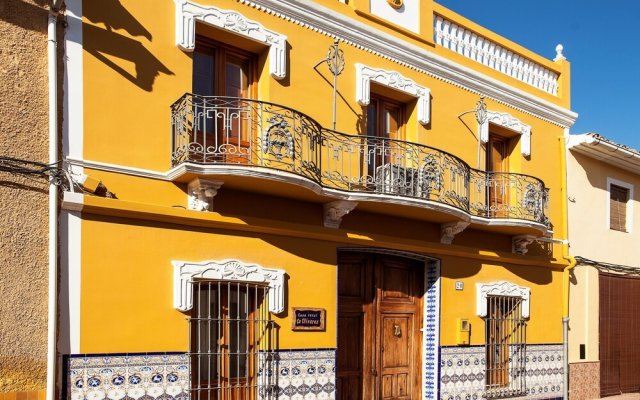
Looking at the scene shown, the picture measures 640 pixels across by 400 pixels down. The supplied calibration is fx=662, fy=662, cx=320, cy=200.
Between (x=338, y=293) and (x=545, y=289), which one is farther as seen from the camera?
(x=545, y=289)

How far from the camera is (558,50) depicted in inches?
564

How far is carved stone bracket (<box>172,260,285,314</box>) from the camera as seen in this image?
784 centimetres

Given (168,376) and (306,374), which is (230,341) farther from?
(306,374)

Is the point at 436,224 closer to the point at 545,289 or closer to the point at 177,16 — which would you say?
the point at 545,289

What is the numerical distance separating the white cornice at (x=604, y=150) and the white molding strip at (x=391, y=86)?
437cm

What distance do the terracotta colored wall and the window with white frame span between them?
1220 cm

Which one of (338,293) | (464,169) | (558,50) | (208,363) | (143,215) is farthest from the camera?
(558,50)

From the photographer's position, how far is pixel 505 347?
1222 centimetres

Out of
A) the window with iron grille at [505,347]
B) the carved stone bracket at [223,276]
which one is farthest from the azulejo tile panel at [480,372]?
the carved stone bracket at [223,276]

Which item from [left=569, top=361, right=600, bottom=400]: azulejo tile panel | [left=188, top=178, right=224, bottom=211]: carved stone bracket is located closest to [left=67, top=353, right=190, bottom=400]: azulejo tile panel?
[left=188, top=178, right=224, bottom=211]: carved stone bracket

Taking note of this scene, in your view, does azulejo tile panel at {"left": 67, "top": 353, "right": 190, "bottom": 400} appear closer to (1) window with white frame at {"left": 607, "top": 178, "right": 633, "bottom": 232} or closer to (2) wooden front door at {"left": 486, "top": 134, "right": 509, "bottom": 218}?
(2) wooden front door at {"left": 486, "top": 134, "right": 509, "bottom": 218}

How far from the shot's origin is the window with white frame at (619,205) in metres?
14.9

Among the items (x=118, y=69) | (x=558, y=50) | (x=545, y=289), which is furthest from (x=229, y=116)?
(x=558, y=50)

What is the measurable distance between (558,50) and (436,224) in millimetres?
5843
